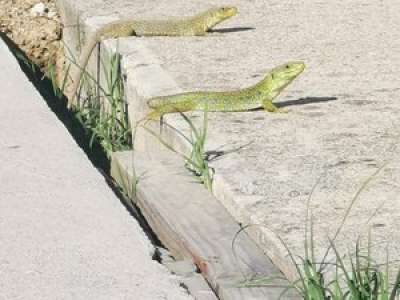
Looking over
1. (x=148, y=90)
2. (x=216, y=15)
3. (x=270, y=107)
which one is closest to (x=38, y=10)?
(x=216, y=15)

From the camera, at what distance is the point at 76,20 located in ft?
28.2

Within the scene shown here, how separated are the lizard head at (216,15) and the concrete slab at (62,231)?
220cm

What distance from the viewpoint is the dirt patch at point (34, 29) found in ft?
28.7

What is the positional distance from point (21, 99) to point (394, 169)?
211 cm

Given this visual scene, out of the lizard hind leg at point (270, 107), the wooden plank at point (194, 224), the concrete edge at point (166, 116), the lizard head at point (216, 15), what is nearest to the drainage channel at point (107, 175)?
the wooden plank at point (194, 224)

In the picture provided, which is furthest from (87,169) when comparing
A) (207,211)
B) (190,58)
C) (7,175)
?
(190,58)

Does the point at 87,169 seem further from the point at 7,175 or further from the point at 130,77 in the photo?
the point at 130,77

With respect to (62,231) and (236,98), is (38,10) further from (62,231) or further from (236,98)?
(62,231)

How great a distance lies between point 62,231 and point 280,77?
6.59ft

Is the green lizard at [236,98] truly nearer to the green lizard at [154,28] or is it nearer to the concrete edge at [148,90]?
the concrete edge at [148,90]

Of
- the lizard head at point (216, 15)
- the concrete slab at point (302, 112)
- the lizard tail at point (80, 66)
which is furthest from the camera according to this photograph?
the lizard head at point (216, 15)

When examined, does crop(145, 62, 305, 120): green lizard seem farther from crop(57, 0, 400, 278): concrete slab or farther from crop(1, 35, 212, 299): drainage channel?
crop(1, 35, 212, 299): drainage channel

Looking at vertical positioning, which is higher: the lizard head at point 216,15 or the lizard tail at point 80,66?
the lizard head at point 216,15

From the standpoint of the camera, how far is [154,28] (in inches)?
316
